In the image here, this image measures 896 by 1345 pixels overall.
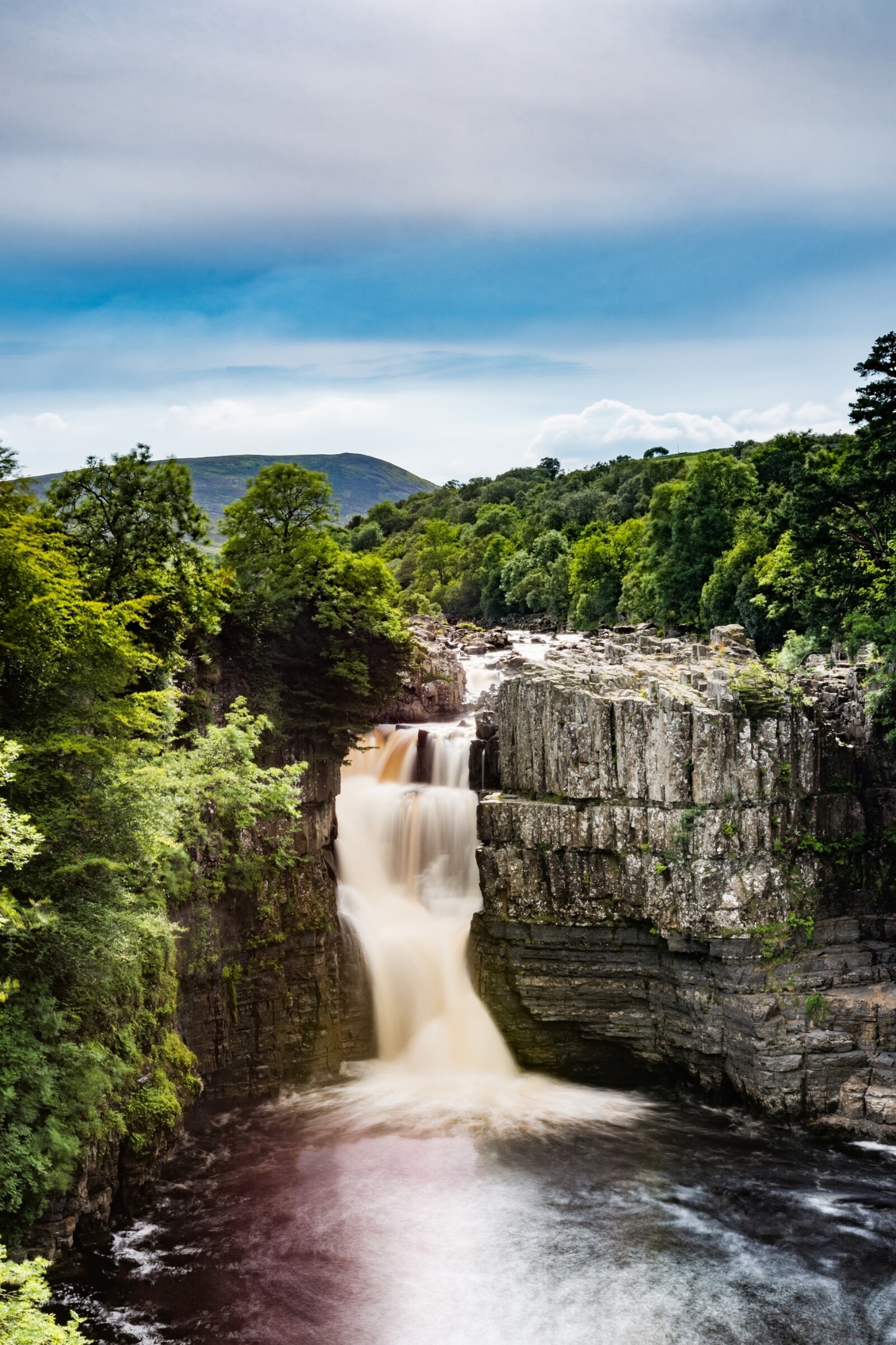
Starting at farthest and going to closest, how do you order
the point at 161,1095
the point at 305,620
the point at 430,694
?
the point at 430,694
the point at 305,620
the point at 161,1095

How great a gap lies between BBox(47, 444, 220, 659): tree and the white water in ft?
31.2

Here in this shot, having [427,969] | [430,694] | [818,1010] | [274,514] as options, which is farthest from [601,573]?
[818,1010]

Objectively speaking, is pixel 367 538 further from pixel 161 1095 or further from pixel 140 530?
pixel 161 1095

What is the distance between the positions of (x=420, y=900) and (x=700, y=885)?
9.38 metres

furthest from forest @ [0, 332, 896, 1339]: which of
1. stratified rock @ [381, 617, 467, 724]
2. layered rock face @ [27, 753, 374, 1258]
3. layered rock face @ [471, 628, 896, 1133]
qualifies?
stratified rock @ [381, 617, 467, 724]

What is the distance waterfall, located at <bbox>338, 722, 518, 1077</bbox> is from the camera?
109 ft

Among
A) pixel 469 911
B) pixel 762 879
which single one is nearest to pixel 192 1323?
pixel 469 911

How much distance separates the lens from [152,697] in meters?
24.7

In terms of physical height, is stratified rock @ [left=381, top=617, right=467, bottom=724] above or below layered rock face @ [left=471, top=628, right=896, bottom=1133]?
above

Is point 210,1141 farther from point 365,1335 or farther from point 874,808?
point 874,808

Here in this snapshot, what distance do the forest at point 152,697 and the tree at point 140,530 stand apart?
0.19ft

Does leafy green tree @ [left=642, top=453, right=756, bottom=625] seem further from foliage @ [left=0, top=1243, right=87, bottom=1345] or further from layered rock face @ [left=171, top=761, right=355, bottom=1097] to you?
foliage @ [left=0, top=1243, right=87, bottom=1345]

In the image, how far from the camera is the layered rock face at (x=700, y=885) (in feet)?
97.5

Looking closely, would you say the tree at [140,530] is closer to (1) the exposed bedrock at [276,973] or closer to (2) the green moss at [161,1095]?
(1) the exposed bedrock at [276,973]
